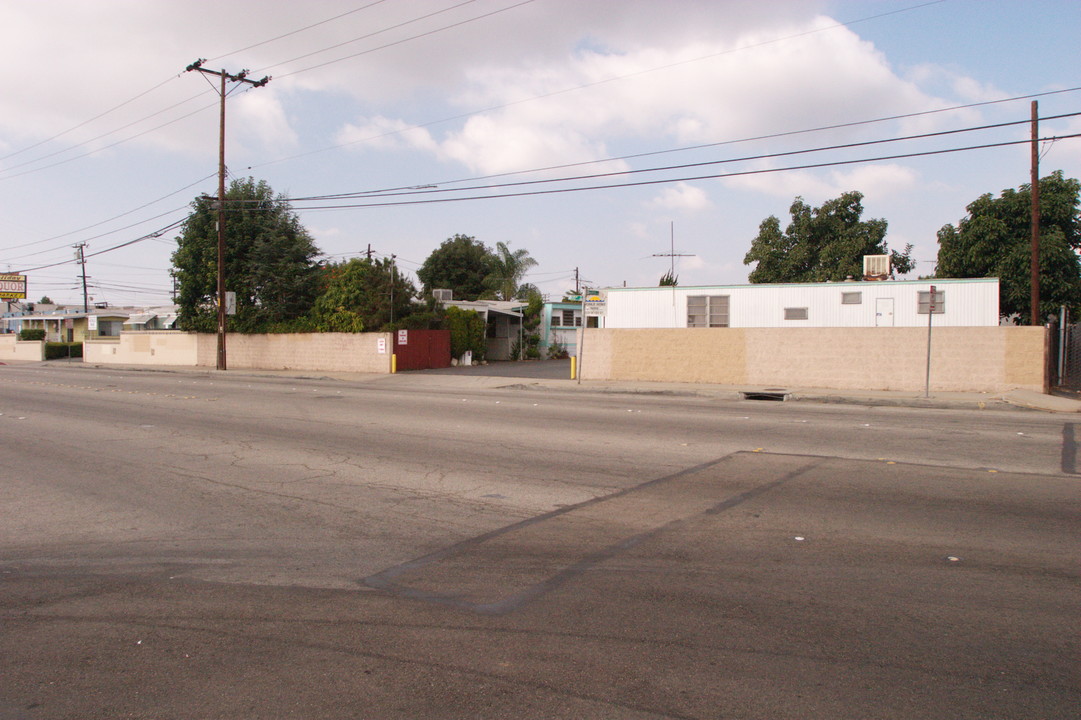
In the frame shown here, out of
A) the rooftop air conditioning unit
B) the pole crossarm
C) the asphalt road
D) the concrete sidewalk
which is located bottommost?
the asphalt road

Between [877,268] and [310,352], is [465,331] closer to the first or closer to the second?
[310,352]

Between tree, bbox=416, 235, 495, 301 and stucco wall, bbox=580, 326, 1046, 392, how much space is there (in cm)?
4408

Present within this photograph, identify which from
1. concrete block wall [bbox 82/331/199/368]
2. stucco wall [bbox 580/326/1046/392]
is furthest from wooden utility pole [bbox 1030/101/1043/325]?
concrete block wall [bbox 82/331/199/368]

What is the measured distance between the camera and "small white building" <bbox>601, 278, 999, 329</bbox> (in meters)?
27.1

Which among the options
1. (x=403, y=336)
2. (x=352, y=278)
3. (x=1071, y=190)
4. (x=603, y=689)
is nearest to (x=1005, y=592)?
(x=603, y=689)

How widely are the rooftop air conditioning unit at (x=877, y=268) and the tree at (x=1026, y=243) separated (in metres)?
5.31

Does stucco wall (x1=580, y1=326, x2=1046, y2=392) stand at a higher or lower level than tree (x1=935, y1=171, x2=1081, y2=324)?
lower

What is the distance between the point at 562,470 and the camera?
9992mm

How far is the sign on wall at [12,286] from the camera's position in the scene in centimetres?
6256

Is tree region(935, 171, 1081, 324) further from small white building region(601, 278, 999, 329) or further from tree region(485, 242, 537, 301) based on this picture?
tree region(485, 242, 537, 301)

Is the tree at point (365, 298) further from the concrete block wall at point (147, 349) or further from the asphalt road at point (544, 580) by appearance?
the asphalt road at point (544, 580)

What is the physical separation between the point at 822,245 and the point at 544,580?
41.5 meters

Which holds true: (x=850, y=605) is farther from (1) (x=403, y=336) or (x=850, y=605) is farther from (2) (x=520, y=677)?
(1) (x=403, y=336)

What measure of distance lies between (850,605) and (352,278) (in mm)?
32308
